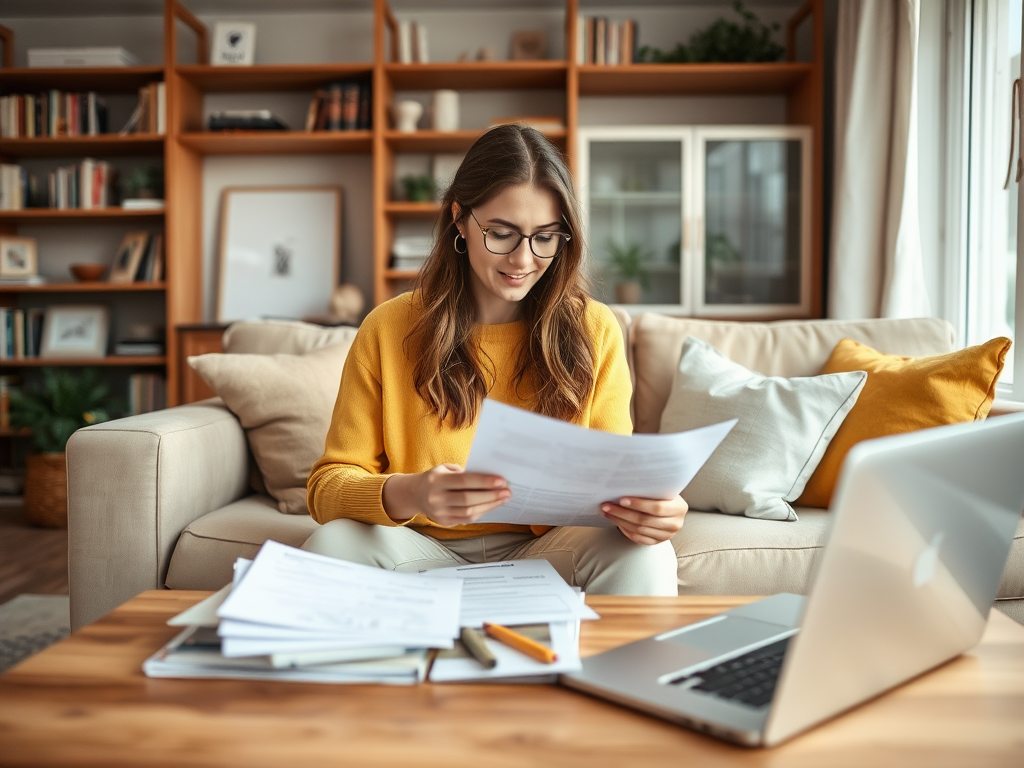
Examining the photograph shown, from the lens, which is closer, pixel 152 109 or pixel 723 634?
pixel 723 634

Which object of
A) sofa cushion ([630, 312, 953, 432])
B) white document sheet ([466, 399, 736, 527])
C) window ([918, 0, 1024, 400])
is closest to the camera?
white document sheet ([466, 399, 736, 527])

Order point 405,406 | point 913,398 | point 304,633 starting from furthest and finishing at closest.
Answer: point 913,398
point 405,406
point 304,633

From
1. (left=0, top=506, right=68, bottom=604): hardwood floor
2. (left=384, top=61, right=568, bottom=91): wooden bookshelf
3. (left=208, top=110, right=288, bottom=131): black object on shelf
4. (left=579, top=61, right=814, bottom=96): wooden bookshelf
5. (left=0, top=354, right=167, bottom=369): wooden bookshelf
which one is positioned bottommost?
(left=0, top=506, right=68, bottom=604): hardwood floor

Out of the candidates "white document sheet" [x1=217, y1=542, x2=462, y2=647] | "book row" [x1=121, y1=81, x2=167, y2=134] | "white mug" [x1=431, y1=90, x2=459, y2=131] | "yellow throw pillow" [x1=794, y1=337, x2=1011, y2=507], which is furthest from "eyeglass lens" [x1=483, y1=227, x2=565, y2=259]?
"book row" [x1=121, y1=81, x2=167, y2=134]

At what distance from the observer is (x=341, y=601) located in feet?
2.53

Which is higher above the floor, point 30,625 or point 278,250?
point 278,250

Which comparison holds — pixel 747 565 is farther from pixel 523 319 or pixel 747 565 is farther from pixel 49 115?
pixel 49 115

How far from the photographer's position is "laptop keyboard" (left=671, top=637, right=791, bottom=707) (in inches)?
25.9

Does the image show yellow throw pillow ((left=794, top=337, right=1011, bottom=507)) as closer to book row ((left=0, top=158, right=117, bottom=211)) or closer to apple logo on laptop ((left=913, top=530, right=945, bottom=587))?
apple logo on laptop ((left=913, top=530, right=945, bottom=587))

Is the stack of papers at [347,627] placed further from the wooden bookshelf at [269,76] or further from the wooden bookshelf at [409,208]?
the wooden bookshelf at [269,76]

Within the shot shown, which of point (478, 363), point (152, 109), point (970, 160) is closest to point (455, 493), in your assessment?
point (478, 363)

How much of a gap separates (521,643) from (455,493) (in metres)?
0.21

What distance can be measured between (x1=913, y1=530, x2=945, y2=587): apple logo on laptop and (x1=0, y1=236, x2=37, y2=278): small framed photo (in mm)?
4049

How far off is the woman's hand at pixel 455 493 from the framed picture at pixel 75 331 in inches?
133
